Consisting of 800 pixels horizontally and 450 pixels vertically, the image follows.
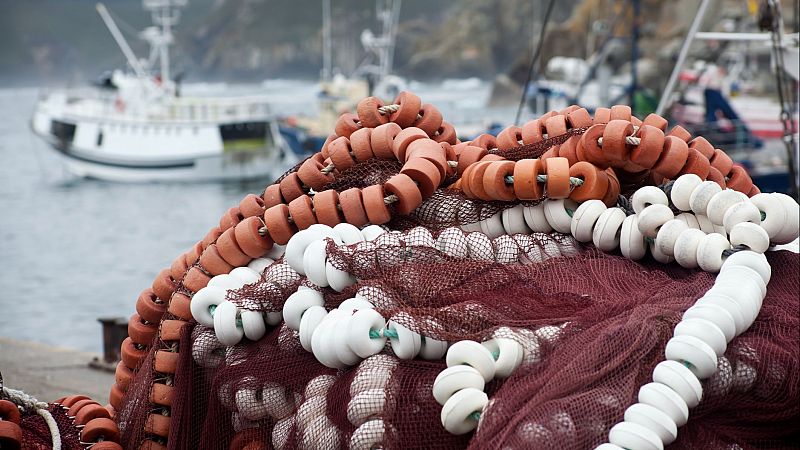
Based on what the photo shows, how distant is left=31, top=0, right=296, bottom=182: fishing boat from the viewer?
3359 cm

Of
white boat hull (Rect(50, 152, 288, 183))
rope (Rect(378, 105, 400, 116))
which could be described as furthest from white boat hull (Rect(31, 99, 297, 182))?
rope (Rect(378, 105, 400, 116))

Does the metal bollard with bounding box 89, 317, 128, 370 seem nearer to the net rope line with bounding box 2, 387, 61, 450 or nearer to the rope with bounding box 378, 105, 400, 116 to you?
the net rope line with bounding box 2, 387, 61, 450

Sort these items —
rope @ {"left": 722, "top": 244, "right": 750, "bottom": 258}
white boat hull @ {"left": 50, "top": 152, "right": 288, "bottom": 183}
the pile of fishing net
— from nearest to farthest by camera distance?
the pile of fishing net, rope @ {"left": 722, "top": 244, "right": 750, "bottom": 258}, white boat hull @ {"left": 50, "top": 152, "right": 288, "bottom": 183}

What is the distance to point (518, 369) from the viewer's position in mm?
1594

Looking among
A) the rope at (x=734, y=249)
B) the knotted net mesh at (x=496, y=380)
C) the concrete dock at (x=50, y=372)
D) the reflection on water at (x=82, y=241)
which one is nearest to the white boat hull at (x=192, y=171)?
the reflection on water at (x=82, y=241)

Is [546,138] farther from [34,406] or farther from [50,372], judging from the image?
[50,372]

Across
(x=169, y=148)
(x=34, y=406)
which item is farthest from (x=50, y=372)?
(x=169, y=148)

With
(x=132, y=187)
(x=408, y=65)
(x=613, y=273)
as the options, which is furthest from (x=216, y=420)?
(x=408, y=65)

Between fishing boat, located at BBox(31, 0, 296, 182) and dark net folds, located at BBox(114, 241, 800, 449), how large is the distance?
105 feet

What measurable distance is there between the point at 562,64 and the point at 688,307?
29597 millimetres

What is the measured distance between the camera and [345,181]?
2285mm

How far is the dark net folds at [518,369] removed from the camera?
1501 mm

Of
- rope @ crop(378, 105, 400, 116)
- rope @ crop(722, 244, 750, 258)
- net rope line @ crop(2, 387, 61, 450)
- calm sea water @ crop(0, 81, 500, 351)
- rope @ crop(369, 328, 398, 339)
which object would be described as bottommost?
calm sea water @ crop(0, 81, 500, 351)

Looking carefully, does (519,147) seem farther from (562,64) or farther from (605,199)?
(562,64)
